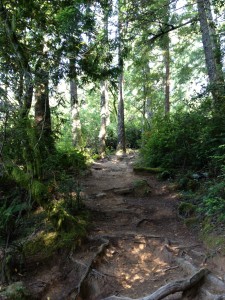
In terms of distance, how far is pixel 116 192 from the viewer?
27.7 feet

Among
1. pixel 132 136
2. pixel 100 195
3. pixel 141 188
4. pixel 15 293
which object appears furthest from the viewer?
pixel 132 136

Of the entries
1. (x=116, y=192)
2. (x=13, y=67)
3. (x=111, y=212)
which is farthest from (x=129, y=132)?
(x=13, y=67)

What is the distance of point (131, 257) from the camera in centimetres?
516

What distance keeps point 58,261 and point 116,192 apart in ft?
12.4

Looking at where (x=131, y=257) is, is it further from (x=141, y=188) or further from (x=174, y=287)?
(x=141, y=188)

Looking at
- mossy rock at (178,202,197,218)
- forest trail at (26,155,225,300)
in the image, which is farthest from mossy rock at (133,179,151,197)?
mossy rock at (178,202,197,218)

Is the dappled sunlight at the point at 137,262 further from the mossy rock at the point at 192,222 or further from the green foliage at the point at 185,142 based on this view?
the green foliage at the point at 185,142

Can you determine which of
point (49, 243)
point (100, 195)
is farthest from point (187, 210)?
point (49, 243)

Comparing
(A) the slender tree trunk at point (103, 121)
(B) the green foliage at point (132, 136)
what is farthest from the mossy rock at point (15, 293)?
(B) the green foliage at point (132, 136)

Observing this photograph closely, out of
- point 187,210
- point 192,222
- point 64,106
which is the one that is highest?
point 64,106

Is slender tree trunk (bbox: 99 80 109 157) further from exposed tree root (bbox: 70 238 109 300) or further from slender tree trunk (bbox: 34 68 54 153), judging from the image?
exposed tree root (bbox: 70 238 109 300)

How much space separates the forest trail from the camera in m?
4.23

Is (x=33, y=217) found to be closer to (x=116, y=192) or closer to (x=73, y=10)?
(x=116, y=192)

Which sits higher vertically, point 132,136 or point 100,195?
point 132,136
